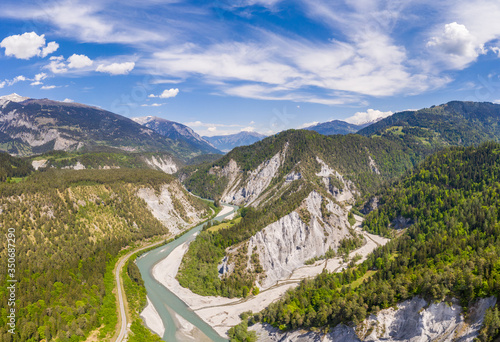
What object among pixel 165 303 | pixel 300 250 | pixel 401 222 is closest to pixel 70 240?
pixel 165 303

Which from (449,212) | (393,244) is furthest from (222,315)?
(449,212)

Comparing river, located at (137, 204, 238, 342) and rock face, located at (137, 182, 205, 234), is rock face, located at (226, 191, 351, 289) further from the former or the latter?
rock face, located at (137, 182, 205, 234)

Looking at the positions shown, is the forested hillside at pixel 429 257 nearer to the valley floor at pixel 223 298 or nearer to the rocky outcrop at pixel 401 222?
the rocky outcrop at pixel 401 222

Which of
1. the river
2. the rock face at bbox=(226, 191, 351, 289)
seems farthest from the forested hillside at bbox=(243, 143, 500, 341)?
the rock face at bbox=(226, 191, 351, 289)

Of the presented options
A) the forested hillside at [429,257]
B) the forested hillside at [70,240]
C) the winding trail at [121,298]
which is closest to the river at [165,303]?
the winding trail at [121,298]

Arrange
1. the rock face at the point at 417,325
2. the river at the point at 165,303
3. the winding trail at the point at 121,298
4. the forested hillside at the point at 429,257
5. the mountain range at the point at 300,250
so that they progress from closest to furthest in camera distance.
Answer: the rock face at the point at 417,325 < the forested hillside at the point at 429,257 < the mountain range at the point at 300,250 < the winding trail at the point at 121,298 < the river at the point at 165,303

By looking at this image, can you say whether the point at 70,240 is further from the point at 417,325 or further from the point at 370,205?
the point at 370,205
